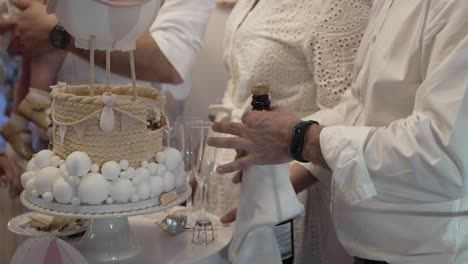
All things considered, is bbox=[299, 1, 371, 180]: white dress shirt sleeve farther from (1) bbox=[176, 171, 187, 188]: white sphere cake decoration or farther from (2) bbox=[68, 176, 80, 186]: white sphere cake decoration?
(2) bbox=[68, 176, 80, 186]: white sphere cake decoration

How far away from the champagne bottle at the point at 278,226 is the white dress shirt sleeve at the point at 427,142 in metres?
0.21

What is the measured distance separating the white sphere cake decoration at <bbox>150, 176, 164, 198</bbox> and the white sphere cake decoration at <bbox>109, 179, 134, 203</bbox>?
0.05 m

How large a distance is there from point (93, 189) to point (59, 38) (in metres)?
0.78

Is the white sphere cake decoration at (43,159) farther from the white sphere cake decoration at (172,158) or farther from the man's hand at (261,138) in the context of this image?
the man's hand at (261,138)

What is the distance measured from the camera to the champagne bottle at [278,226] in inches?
47.4

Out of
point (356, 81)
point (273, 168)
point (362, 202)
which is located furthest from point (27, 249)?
point (356, 81)

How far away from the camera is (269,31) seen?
1.61 m

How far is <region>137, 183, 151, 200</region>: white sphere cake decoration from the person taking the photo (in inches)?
41.5

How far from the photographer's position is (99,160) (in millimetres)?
1057

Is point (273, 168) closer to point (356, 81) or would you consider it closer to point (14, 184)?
point (356, 81)

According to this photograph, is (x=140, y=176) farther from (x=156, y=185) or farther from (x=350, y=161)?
(x=350, y=161)

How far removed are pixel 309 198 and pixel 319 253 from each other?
0.49 ft

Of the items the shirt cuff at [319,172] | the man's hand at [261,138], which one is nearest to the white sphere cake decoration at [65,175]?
the man's hand at [261,138]

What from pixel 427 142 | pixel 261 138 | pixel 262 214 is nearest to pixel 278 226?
pixel 262 214
